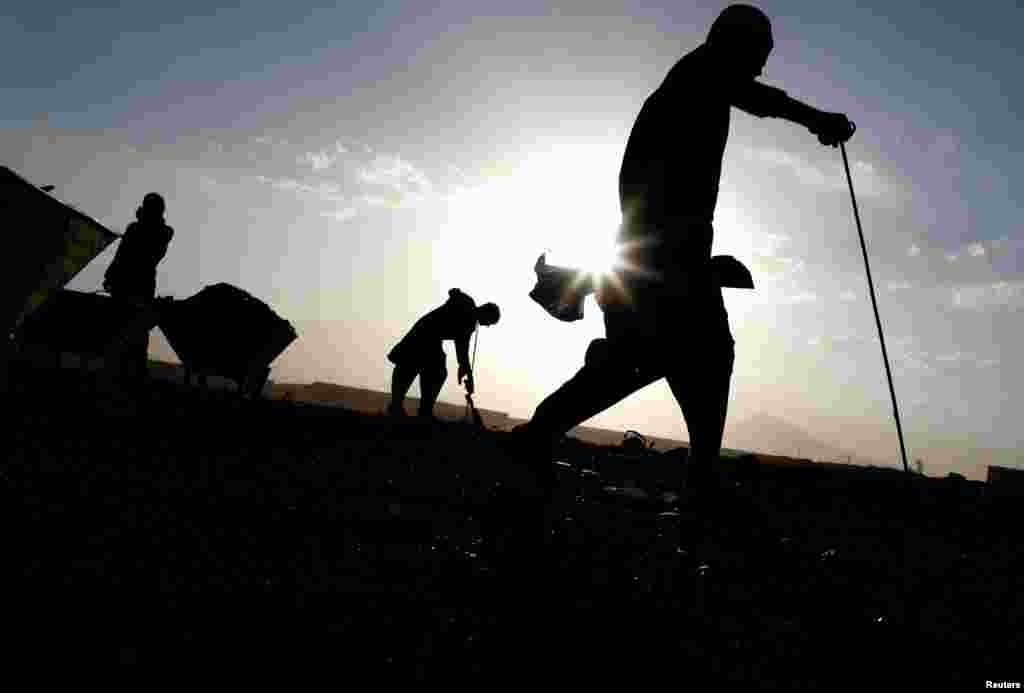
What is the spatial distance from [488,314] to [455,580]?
953 centimetres

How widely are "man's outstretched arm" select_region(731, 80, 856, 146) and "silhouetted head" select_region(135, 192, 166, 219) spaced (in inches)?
361

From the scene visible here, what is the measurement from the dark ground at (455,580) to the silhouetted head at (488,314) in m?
6.73

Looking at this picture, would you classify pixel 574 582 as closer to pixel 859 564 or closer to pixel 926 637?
pixel 926 637

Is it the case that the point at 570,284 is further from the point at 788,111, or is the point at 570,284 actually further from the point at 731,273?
the point at 788,111

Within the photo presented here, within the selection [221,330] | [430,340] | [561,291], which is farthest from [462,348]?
[561,291]

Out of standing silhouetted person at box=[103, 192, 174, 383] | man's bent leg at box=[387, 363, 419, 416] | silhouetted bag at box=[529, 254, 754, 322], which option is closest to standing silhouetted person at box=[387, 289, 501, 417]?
man's bent leg at box=[387, 363, 419, 416]

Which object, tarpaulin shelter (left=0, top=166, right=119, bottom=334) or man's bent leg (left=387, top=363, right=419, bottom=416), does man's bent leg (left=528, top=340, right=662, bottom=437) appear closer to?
tarpaulin shelter (left=0, top=166, right=119, bottom=334)

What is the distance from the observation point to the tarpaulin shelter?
3453mm

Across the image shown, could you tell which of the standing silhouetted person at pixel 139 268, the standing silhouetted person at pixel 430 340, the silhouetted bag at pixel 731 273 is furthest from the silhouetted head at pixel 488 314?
the silhouetted bag at pixel 731 273

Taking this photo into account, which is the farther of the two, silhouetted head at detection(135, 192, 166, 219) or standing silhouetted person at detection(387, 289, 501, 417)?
standing silhouetted person at detection(387, 289, 501, 417)

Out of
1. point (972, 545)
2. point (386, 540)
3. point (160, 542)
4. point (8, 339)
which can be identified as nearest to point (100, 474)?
point (8, 339)

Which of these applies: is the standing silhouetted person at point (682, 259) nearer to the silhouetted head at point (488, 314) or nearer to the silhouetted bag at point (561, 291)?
the silhouetted bag at point (561, 291)

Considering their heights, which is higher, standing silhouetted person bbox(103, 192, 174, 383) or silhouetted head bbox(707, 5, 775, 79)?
silhouetted head bbox(707, 5, 775, 79)

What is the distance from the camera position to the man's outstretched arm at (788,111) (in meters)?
3.59
